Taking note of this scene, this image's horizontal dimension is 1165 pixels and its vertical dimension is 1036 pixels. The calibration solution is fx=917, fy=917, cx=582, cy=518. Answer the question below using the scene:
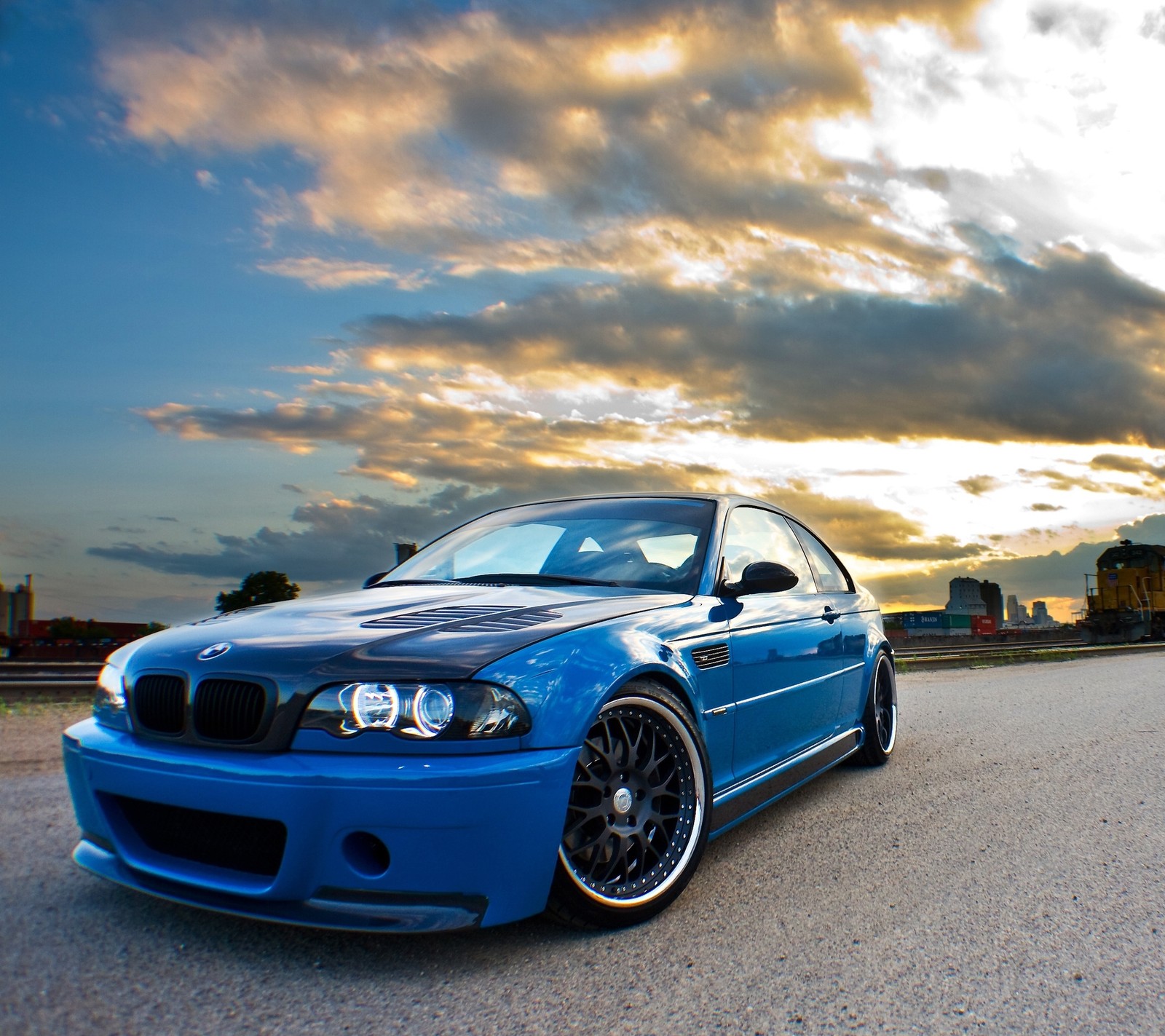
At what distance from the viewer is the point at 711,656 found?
331cm

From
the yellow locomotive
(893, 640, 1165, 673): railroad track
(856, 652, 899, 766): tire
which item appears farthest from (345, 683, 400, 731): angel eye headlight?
the yellow locomotive

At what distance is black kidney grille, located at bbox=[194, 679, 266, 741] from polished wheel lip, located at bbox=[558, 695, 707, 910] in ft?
2.99

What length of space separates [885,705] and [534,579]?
2.92 meters

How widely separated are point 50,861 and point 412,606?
167cm

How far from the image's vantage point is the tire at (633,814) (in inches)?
105

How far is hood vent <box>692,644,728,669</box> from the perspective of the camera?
3219 millimetres

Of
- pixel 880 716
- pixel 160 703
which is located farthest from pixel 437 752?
pixel 880 716

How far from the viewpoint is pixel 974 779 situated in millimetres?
5016

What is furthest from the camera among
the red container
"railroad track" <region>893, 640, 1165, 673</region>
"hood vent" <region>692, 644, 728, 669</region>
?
the red container

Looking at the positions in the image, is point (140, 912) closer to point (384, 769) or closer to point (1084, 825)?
point (384, 769)

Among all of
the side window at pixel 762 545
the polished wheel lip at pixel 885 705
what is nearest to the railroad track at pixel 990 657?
the polished wheel lip at pixel 885 705

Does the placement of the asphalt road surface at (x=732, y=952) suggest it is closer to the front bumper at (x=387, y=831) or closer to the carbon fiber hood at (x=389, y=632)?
the front bumper at (x=387, y=831)

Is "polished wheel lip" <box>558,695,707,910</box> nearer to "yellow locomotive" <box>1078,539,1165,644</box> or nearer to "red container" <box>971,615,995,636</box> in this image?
"yellow locomotive" <box>1078,539,1165,644</box>

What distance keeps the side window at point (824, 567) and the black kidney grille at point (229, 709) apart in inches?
125
